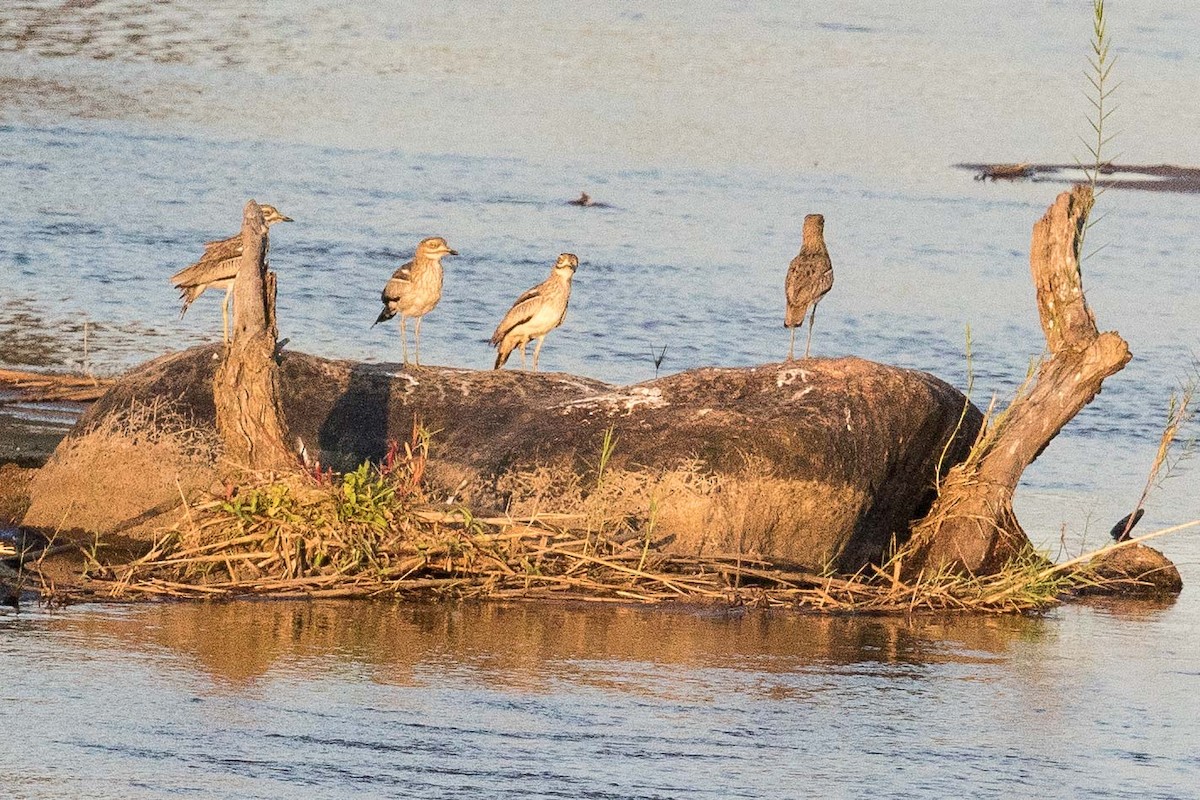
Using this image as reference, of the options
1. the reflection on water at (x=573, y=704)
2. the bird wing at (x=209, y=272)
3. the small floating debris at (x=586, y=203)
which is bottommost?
the reflection on water at (x=573, y=704)

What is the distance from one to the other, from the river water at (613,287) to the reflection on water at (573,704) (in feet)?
0.08

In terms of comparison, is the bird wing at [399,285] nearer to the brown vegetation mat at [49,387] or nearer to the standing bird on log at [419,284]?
the standing bird on log at [419,284]

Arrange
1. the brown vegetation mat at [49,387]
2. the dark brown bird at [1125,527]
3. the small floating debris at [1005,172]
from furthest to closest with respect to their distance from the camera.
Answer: the small floating debris at [1005,172], the brown vegetation mat at [49,387], the dark brown bird at [1125,527]

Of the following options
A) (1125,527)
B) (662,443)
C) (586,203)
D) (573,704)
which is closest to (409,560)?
(662,443)

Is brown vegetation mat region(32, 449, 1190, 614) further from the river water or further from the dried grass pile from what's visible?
the river water

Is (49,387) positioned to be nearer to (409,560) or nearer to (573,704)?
(409,560)

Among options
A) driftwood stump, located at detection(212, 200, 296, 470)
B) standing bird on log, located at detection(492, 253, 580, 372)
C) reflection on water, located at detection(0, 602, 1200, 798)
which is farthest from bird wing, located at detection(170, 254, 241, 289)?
reflection on water, located at detection(0, 602, 1200, 798)

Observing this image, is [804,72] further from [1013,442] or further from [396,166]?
[1013,442]

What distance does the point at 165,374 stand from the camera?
1023 centimetres

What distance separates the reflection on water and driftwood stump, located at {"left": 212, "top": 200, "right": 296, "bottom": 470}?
3.03 ft

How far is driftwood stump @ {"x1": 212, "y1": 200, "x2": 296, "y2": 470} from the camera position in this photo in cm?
904

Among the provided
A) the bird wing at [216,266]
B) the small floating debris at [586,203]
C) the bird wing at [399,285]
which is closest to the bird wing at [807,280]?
the bird wing at [399,285]

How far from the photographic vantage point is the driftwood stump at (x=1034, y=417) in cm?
968

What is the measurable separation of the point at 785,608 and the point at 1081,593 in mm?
1821
